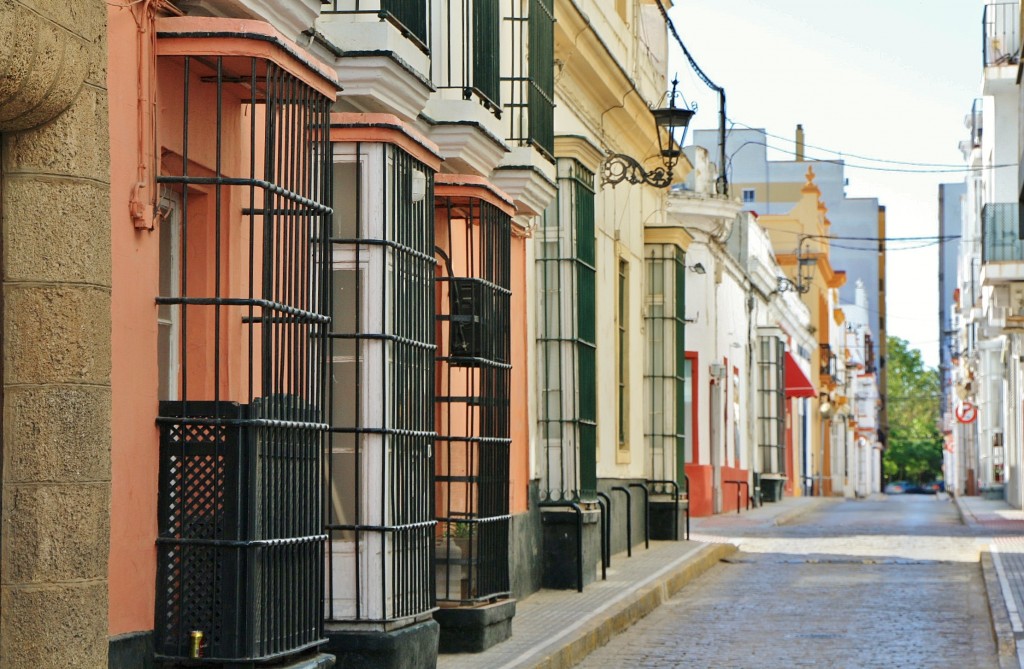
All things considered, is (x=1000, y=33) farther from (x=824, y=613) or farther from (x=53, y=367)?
(x=53, y=367)

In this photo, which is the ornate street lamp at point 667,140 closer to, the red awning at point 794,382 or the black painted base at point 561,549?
the black painted base at point 561,549

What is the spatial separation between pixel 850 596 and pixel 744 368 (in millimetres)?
21356

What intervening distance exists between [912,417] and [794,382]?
3144 inches

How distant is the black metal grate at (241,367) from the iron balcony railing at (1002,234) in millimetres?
22976

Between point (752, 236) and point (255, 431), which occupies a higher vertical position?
point (752, 236)

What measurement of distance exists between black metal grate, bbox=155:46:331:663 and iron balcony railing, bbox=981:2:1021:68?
25.4 metres

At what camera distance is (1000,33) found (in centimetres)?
3162

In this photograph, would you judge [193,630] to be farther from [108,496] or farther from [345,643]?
[345,643]

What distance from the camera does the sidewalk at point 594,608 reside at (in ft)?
36.1

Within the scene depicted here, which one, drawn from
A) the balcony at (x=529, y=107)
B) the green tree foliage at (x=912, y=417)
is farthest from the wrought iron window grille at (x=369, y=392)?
the green tree foliage at (x=912, y=417)

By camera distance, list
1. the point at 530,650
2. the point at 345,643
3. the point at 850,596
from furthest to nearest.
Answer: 1. the point at 850,596
2. the point at 530,650
3. the point at 345,643

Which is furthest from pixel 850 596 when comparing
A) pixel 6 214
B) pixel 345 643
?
pixel 6 214

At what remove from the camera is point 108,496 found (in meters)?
6.54

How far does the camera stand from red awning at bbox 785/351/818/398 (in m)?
46.2
